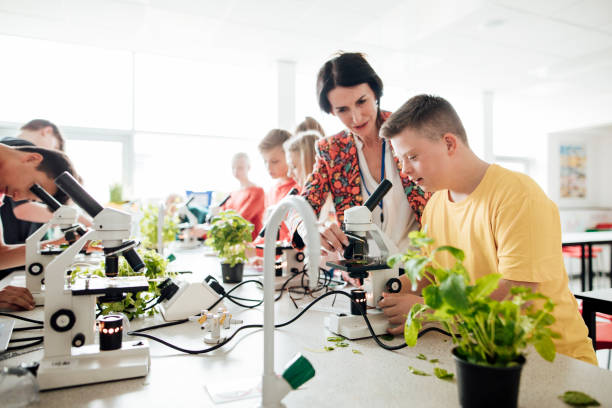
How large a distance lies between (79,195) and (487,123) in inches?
268

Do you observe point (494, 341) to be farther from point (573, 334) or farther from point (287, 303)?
point (287, 303)

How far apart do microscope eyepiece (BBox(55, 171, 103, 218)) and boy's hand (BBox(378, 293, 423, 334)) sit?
76 cm

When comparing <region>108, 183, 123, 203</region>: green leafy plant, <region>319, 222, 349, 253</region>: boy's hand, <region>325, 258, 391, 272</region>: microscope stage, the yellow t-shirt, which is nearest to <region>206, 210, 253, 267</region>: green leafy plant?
<region>319, 222, 349, 253</region>: boy's hand

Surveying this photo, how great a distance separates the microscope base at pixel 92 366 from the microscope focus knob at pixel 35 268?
904mm

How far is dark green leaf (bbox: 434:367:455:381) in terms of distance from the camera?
78 cm

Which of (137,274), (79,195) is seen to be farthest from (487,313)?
(137,274)

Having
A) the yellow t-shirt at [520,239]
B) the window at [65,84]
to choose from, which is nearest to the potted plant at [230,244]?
the yellow t-shirt at [520,239]

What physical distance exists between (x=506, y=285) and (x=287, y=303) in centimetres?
73

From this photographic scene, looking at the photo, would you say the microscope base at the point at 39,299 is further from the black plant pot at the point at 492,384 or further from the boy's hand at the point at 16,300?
the black plant pot at the point at 492,384

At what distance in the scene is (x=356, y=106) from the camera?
5.22 feet

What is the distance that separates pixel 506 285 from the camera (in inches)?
39.7

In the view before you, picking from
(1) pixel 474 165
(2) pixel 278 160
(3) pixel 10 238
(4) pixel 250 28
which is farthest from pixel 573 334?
(4) pixel 250 28

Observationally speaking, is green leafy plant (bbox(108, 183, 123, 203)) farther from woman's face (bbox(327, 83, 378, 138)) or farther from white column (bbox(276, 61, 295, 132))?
woman's face (bbox(327, 83, 378, 138))

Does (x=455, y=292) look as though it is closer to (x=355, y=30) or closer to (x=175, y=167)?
(x=355, y=30)
